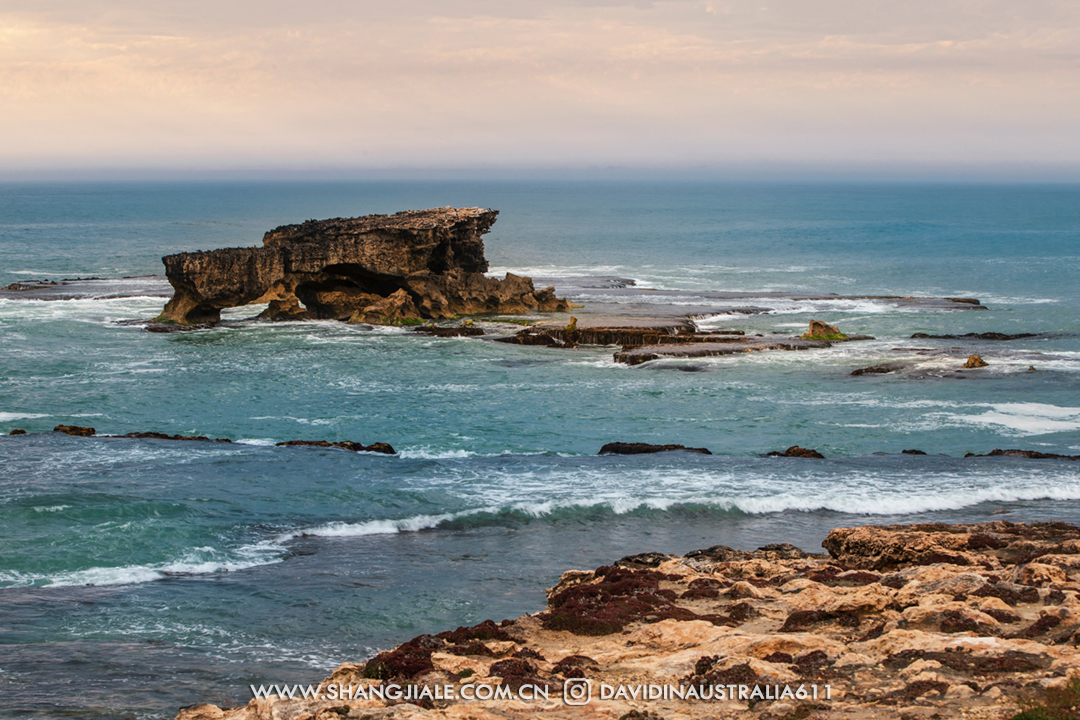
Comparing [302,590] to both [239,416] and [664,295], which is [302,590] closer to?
[239,416]

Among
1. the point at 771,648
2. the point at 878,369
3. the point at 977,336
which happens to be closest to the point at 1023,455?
the point at 878,369

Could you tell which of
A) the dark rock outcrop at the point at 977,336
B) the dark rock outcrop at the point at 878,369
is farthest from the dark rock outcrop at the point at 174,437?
the dark rock outcrop at the point at 977,336

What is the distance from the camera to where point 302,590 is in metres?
19.5

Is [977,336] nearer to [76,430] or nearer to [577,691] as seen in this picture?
[76,430]

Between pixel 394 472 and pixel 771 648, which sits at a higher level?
pixel 771 648

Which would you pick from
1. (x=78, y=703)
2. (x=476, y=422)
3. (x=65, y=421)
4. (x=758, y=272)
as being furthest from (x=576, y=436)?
(x=758, y=272)

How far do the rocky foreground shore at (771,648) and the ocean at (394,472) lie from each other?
7.61ft

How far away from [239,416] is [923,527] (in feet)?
92.2

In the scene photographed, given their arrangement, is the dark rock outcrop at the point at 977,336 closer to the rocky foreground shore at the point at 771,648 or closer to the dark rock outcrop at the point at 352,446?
the dark rock outcrop at the point at 352,446

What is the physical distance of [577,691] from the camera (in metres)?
12.8

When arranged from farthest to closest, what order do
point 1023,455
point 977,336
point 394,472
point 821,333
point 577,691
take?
point 977,336 < point 821,333 < point 1023,455 < point 394,472 < point 577,691

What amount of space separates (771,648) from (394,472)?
57.2 feet

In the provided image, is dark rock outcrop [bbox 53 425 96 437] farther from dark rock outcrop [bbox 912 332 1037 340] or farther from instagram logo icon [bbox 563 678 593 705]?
dark rock outcrop [bbox 912 332 1037 340]

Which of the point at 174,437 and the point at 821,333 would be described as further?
the point at 821,333
